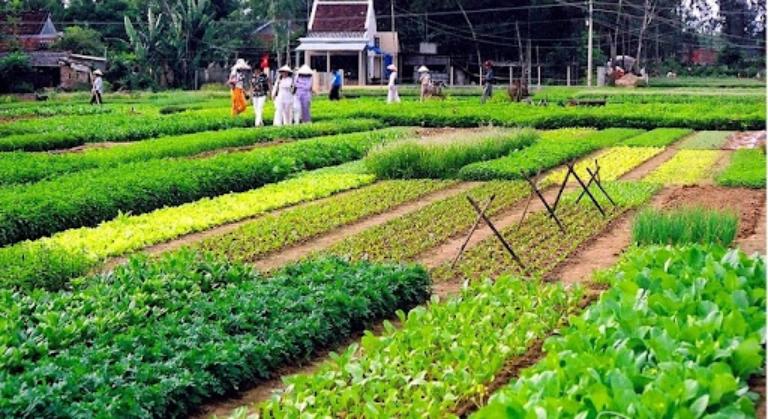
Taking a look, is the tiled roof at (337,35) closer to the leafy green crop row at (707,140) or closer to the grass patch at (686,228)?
the leafy green crop row at (707,140)

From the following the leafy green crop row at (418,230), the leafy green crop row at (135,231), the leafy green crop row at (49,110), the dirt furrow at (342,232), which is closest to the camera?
the leafy green crop row at (135,231)

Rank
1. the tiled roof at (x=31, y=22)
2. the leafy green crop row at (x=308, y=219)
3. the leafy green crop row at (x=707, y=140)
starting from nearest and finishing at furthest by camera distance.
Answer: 1. the leafy green crop row at (x=308, y=219)
2. the leafy green crop row at (x=707, y=140)
3. the tiled roof at (x=31, y=22)

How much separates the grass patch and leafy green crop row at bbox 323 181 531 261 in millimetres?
2397

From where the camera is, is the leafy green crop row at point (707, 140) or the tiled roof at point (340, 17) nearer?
the leafy green crop row at point (707, 140)

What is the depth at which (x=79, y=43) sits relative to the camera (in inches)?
2156

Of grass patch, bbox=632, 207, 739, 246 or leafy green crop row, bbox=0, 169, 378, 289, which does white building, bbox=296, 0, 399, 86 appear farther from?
grass patch, bbox=632, 207, 739, 246

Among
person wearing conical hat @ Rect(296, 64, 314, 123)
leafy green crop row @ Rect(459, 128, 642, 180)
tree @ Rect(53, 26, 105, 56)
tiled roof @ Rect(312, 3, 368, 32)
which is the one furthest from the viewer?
tiled roof @ Rect(312, 3, 368, 32)

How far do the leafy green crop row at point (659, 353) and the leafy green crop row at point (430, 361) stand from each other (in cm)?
60

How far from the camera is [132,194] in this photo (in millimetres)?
14727

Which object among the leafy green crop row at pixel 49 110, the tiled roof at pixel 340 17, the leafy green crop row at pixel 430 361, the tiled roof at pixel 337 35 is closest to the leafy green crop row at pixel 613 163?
the leafy green crop row at pixel 430 361

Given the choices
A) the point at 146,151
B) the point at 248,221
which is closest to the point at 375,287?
the point at 248,221

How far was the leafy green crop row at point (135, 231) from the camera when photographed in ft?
32.1

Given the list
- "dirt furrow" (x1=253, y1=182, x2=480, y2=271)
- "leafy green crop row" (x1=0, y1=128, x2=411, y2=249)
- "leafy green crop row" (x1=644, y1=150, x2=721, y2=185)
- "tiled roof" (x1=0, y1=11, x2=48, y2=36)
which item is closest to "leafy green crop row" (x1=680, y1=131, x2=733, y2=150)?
"leafy green crop row" (x1=644, y1=150, x2=721, y2=185)

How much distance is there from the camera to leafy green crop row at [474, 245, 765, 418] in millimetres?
4996
